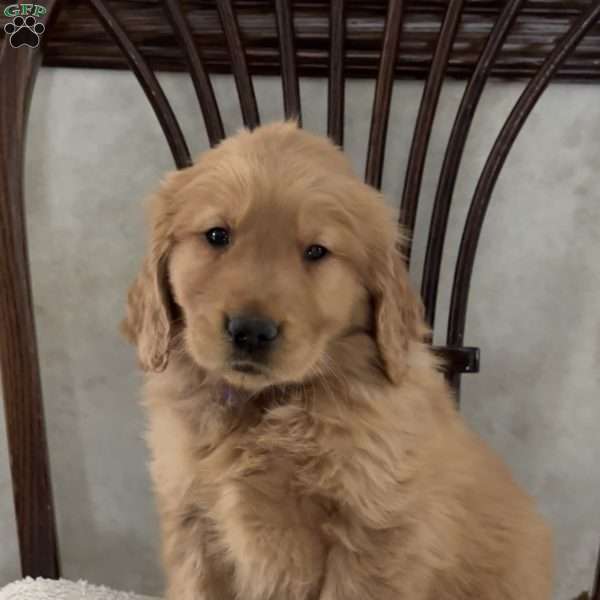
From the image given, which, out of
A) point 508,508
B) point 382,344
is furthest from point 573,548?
point 382,344

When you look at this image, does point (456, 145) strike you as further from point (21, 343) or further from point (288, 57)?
point (21, 343)

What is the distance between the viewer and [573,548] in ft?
5.24

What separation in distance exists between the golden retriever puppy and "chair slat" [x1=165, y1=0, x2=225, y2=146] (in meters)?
0.21

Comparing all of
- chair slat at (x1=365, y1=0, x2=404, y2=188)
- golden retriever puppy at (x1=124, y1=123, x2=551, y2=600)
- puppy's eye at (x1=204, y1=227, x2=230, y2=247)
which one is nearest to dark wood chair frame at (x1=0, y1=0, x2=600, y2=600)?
chair slat at (x1=365, y1=0, x2=404, y2=188)

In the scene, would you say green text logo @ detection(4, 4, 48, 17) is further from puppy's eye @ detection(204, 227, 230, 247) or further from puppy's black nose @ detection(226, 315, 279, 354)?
puppy's black nose @ detection(226, 315, 279, 354)

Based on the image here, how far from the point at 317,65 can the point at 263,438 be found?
71 centimetres

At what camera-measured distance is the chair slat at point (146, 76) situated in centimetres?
120

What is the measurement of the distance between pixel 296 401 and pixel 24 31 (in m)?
0.72

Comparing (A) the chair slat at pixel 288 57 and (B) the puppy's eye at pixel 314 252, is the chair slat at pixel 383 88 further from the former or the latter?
(B) the puppy's eye at pixel 314 252

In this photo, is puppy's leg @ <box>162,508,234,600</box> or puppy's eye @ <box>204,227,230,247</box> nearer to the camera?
puppy's eye @ <box>204,227,230,247</box>

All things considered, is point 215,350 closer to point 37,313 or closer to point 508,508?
point 508,508

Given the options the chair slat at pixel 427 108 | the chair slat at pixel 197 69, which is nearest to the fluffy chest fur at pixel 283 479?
the chair slat at pixel 427 108

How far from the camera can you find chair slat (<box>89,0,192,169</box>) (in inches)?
47.1

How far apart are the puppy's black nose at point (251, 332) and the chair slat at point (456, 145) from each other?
43 cm
